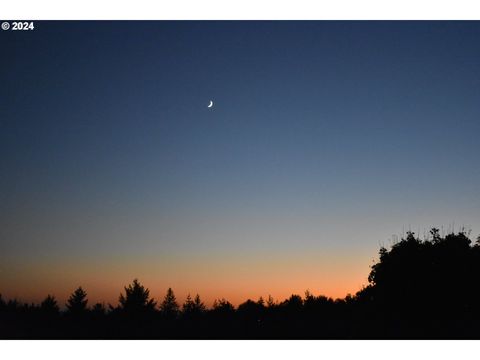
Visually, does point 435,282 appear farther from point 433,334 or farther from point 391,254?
point 433,334

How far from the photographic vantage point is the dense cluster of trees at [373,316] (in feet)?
70.8

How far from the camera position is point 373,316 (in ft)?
111

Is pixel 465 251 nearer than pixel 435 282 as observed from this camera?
No

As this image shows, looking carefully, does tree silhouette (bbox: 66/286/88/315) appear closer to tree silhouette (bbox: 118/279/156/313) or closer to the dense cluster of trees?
tree silhouette (bbox: 118/279/156/313)

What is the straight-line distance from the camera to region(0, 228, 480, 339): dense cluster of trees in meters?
21.6

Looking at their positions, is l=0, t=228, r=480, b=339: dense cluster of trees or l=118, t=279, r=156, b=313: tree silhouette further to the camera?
l=118, t=279, r=156, b=313: tree silhouette

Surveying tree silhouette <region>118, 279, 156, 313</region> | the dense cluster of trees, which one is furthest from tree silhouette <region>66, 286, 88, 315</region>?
the dense cluster of trees

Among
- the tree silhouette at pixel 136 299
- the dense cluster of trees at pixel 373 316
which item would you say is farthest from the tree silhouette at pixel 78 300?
the dense cluster of trees at pixel 373 316

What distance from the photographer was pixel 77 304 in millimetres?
95688

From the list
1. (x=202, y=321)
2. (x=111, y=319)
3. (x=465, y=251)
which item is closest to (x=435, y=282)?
(x=465, y=251)

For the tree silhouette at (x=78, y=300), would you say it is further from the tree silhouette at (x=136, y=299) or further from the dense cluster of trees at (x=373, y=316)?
the dense cluster of trees at (x=373, y=316)

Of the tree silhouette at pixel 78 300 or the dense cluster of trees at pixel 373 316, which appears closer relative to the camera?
the dense cluster of trees at pixel 373 316

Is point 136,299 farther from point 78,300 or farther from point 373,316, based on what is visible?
point 373,316
